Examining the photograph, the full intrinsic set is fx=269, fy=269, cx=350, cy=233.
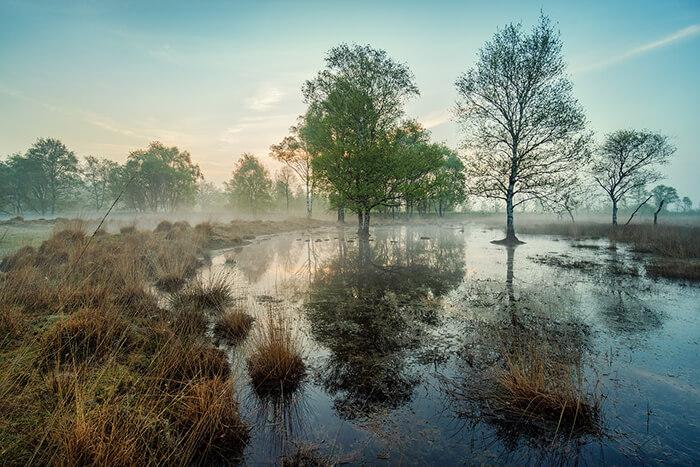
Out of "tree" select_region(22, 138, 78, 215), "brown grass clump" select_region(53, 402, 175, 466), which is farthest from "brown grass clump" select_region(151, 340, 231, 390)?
"tree" select_region(22, 138, 78, 215)

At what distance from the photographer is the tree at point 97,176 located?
5510 centimetres

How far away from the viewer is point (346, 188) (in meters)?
18.7

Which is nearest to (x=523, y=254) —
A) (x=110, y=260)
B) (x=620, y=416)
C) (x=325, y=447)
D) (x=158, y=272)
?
(x=620, y=416)

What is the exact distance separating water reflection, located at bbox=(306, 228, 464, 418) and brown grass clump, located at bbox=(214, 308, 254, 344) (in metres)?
1.21

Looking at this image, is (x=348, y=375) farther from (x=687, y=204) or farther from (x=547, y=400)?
(x=687, y=204)

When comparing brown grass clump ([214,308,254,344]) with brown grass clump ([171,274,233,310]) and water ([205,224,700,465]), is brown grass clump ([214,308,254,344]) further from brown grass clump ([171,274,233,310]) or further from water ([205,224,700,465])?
brown grass clump ([171,274,233,310])

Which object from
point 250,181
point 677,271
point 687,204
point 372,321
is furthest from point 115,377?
point 687,204

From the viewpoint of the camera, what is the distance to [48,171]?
43.9 metres

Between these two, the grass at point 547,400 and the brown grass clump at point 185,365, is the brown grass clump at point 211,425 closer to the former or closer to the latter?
the brown grass clump at point 185,365

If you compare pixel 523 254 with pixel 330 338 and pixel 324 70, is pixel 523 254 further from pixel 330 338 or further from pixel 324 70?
pixel 324 70

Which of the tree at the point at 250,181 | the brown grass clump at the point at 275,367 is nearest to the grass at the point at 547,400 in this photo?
the brown grass clump at the point at 275,367

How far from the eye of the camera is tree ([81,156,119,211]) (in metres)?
55.1

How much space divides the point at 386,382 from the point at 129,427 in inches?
101

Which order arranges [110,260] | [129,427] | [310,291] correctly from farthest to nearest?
[110,260] → [310,291] → [129,427]
